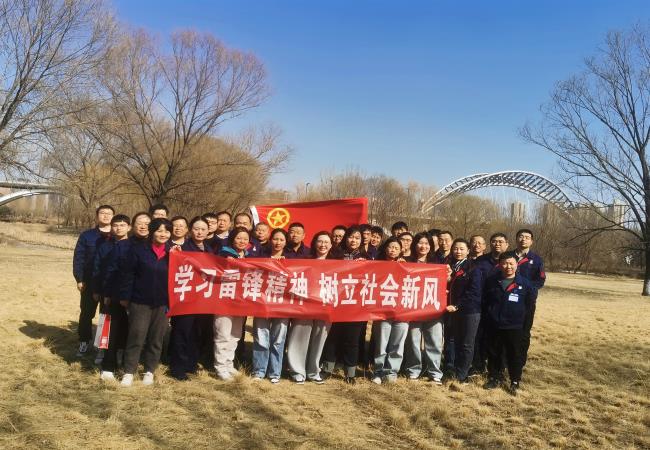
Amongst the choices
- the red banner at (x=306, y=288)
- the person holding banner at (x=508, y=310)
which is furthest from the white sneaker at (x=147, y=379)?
the person holding banner at (x=508, y=310)

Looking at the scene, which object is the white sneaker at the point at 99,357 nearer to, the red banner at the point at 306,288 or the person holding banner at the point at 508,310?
the red banner at the point at 306,288

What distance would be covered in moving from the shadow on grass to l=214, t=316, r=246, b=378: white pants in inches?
54.8

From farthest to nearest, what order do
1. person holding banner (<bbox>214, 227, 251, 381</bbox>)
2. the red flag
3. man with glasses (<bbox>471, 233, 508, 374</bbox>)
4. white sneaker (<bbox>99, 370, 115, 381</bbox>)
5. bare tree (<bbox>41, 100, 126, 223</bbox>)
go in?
bare tree (<bbox>41, 100, 126, 223</bbox>), the red flag, man with glasses (<bbox>471, 233, 508, 374</bbox>), person holding banner (<bbox>214, 227, 251, 381</bbox>), white sneaker (<bbox>99, 370, 115, 381</bbox>)

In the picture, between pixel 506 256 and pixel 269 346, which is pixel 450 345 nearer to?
pixel 506 256

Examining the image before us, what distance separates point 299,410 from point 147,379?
1.55 meters

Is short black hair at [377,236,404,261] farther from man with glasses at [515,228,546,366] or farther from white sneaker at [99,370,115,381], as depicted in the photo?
white sneaker at [99,370,115,381]

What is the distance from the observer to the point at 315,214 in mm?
7785

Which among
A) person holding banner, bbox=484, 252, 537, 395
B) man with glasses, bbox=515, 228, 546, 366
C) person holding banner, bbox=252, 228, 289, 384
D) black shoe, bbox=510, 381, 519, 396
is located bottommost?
black shoe, bbox=510, 381, 519, 396

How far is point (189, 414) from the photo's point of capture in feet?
13.4

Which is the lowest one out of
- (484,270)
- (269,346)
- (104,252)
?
(269,346)

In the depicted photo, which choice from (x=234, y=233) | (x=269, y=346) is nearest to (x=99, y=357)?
(x=269, y=346)

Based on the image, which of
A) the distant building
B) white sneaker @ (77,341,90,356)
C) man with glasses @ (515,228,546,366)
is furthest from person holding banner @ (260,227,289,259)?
the distant building

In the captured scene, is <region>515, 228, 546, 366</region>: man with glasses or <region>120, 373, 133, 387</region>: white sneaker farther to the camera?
<region>515, 228, 546, 366</region>: man with glasses

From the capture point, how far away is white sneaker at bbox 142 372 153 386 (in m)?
4.69
